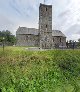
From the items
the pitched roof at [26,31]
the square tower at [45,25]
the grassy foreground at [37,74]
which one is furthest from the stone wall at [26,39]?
the grassy foreground at [37,74]

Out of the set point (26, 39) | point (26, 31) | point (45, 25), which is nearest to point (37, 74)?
point (45, 25)

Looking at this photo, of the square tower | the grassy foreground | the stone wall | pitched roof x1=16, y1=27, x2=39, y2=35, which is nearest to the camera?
the grassy foreground

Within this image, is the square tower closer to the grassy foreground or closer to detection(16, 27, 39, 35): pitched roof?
detection(16, 27, 39, 35): pitched roof

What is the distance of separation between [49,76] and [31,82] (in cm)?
204

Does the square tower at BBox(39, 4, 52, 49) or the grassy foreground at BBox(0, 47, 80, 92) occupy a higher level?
the square tower at BBox(39, 4, 52, 49)

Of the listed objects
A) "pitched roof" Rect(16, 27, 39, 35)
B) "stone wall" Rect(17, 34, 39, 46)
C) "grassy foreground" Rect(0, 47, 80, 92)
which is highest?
"pitched roof" Rect(16, 27, 39, 35)

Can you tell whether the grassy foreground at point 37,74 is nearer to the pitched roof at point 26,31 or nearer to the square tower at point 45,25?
the square tower at point 45,25

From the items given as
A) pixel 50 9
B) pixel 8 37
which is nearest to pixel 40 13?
pixel 50 9

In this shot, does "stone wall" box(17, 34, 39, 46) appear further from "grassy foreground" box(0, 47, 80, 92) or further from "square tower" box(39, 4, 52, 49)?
"grassy foreground" box(0, 47, 80, 92)

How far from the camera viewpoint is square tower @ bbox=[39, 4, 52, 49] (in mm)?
58406

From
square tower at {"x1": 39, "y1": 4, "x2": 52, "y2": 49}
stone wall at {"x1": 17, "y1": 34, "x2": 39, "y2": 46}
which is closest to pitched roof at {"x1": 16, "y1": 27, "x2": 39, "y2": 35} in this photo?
stone wall at {"x1": 17, "y1": 34, "x2": 39, "y2": 46}

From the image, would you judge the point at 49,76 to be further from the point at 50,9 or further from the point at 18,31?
the point at 18,31

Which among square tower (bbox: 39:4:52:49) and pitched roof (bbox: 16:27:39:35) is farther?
pitched roof (bbox: 16:27:39:35)

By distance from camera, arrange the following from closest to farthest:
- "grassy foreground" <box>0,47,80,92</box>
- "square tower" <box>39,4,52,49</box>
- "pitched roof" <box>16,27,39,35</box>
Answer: "grassy foreground" <box>0,47,80,92</box> < "square tower" <box>39,4,52,49</box> < "pitched roof" <box>16,27,39,35</box>
